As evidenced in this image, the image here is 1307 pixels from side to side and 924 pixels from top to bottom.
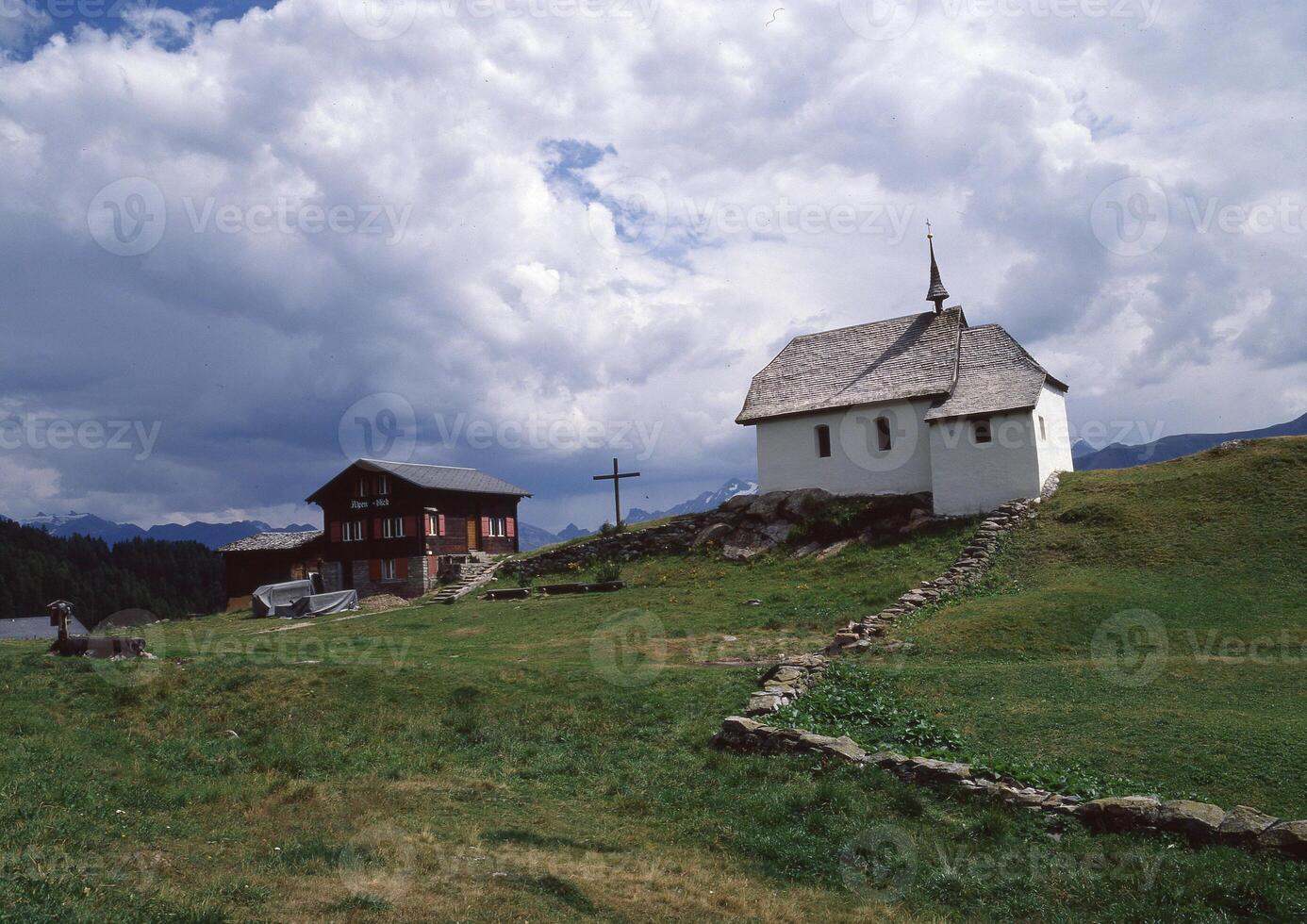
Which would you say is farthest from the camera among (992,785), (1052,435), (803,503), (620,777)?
(803,503)

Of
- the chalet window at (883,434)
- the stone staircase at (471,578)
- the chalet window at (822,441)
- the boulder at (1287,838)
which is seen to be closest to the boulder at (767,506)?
the chalet window at (822,441)

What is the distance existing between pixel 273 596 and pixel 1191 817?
4406cm

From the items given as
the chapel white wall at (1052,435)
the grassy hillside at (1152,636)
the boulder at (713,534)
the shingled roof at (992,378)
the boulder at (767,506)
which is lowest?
the grassy hillside at (1152,636)

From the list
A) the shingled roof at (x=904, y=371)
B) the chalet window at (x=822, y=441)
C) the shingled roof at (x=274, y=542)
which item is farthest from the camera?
the shingled roof at (x=274, y=542)

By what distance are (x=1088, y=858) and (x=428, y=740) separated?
1011 cm

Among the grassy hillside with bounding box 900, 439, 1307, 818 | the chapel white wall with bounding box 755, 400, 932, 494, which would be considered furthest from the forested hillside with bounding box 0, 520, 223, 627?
the grassy hillside with bounding box 900, 439, 1307, 818

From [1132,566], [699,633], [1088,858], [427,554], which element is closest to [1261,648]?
[1132,566]

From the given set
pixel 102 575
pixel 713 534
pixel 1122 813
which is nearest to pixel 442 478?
pixel 713 534

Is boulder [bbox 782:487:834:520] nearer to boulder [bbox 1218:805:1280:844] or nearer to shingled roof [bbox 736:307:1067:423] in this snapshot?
shingled roof [bbox 736:307:1067:423]

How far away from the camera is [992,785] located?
10.7 metres

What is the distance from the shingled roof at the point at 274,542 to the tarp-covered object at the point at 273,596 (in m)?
8.55

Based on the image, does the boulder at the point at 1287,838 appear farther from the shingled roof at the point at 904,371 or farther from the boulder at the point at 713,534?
the boulder at the point at 713,534

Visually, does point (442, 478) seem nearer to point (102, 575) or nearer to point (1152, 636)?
point (1152, 636)

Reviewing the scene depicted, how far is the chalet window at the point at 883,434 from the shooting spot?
37062 mm
